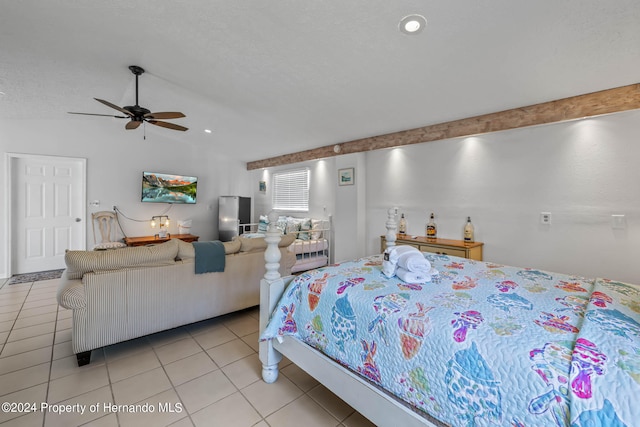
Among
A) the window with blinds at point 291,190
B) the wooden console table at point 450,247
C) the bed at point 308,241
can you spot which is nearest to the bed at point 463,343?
the wooden console table at point 450,247

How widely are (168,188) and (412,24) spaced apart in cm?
578

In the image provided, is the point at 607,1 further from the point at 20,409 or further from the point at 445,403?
the point at 20,409

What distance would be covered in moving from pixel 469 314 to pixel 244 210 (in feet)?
19.1

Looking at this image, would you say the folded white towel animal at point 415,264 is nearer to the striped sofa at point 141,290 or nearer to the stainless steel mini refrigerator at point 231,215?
the striped sofa at point 141,290

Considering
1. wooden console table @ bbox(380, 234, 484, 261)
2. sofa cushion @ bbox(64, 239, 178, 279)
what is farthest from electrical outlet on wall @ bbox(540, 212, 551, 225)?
sofa cushion @ bbox(64, 239, 178, 279)

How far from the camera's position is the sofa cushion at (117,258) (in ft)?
6.93

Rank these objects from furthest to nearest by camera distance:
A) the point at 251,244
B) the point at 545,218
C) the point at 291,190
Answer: the point at 291,190 < the point at 251,244 < the point at 545,218

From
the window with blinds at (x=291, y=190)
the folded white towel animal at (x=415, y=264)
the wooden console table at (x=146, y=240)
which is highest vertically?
the window with blinds at (x=291, y=190)

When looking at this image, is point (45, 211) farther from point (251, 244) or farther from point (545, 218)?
point (545, 218)

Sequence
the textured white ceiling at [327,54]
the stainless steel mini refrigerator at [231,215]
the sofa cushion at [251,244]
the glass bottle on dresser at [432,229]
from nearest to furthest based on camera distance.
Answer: the textured white ceiling at [327,54], the sofa cushion at [251,244], the glass bottle on dresser at [432,229], the stainless steel mini refrigerator at [231,215]

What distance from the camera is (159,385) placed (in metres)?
1.92

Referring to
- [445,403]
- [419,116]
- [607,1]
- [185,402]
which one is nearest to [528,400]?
[445,403]

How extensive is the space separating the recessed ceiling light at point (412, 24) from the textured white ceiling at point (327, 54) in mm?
42

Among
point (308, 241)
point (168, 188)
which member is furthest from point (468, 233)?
point (168, 188)
